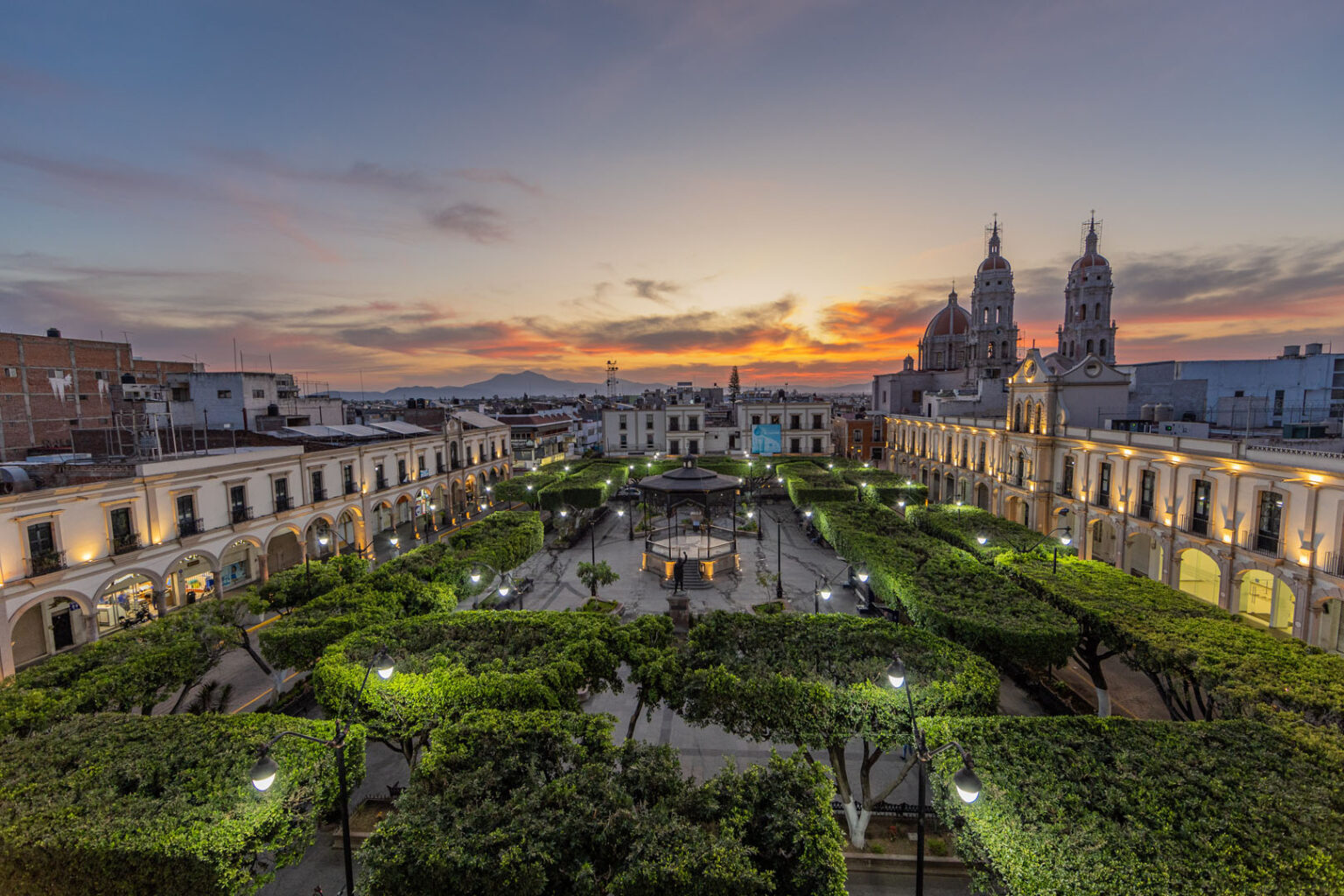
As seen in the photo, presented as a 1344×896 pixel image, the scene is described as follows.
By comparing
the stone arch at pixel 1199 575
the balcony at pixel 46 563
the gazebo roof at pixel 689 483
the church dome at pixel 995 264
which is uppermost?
the church dome at pixel 995 264

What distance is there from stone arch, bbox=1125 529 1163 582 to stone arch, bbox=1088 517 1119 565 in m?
1.03

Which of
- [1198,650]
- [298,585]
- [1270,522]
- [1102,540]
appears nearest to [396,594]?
[298,585]

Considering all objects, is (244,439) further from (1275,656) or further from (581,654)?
(1275,656)

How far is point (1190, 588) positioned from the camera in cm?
3325

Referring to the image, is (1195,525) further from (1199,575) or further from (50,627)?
(50,627)

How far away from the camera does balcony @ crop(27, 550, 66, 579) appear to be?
80.1ft

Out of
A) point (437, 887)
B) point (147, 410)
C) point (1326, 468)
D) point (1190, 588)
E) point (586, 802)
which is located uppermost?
point (147, 410)

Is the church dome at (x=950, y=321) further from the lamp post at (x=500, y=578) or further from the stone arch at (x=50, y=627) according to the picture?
the stone arch at (x=50, y=627)

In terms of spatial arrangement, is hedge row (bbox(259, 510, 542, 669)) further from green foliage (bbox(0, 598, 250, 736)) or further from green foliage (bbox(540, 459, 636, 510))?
green foliage (bbox(540, 459, 636, 510))

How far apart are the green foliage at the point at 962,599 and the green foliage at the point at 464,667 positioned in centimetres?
1217

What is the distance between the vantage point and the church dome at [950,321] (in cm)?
9900

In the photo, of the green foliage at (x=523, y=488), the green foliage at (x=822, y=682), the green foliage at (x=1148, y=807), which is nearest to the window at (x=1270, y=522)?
the green foliage at (x=1148, y=807)

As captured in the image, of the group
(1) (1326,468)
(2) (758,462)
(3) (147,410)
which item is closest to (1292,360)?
(1) (1326,468)

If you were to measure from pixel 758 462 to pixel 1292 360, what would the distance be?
5347 centimetres
